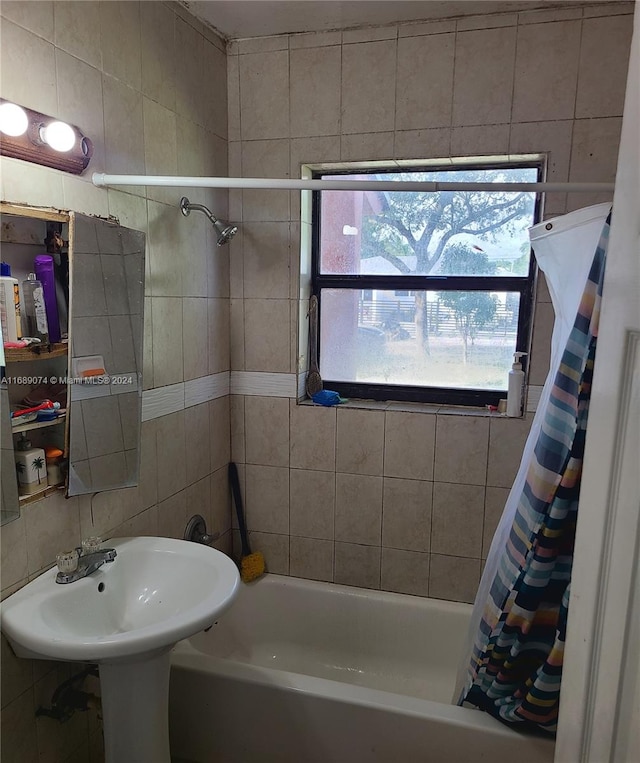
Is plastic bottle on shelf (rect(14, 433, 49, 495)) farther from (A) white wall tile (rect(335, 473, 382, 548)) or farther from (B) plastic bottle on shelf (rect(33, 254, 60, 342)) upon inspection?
(A) white wall tile (rect(335, 473, 382, 548))

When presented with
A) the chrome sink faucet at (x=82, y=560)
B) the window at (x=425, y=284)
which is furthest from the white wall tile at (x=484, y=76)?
the chrome sink faucet at (x=82, y=560)

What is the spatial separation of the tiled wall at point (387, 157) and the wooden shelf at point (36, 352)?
1.03m

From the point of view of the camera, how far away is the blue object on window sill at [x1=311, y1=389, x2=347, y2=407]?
2430 millimetres

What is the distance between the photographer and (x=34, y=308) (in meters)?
1.43

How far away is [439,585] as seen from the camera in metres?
2.37

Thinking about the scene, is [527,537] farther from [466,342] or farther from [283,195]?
[283,195]

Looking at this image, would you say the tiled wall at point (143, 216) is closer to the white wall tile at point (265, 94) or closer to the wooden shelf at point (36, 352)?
the white wall tile at point (265, 94)

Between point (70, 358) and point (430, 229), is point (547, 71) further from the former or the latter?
point (70, 358)

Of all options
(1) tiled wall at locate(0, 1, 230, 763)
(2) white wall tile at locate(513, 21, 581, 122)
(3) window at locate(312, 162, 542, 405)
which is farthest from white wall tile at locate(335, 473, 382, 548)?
(2) white wall tile at locate(513, 21, 581, 122)

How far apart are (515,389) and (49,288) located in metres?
1.66

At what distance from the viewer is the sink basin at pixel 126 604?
1252 millimetres

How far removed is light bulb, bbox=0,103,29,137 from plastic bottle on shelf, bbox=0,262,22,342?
0.31 meters

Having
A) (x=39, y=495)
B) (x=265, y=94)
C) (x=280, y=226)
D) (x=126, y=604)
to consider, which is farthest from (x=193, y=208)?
(x=126, y=604)

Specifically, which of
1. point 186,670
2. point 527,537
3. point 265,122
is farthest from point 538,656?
point 265,122
